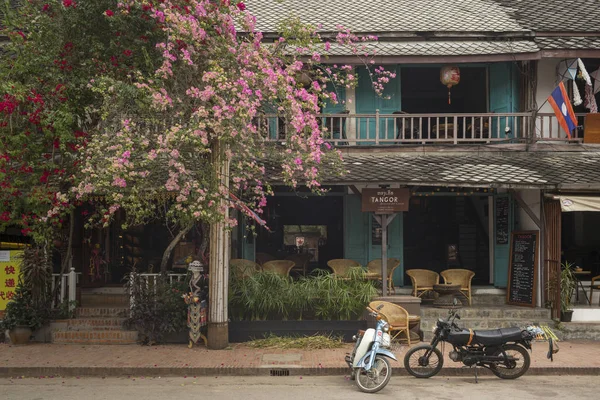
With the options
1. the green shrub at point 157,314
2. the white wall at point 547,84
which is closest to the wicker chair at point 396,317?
the green shrub at point 157,314

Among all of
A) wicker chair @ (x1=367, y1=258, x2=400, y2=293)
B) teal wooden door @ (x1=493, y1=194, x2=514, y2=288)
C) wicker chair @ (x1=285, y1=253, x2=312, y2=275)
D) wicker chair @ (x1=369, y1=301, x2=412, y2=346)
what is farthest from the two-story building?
wicker chair @ (x1=369, y1=301, x2=412, y2=346)

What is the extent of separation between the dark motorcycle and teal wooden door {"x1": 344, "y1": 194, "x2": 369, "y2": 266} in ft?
18.0

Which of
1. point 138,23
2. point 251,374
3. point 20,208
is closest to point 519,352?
point 251,374

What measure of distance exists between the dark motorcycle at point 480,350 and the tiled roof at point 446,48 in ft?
22.8

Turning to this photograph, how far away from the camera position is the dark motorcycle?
33.8 ft

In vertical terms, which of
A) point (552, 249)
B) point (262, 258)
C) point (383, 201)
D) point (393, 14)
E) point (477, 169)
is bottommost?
point (262, 258)

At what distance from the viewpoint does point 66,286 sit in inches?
563

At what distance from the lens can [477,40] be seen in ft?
52.4

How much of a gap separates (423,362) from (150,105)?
5941mm

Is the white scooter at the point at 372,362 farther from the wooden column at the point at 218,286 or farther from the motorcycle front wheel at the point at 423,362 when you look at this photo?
the wooden column at the point at 218,286

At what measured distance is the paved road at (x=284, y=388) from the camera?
9391 mm

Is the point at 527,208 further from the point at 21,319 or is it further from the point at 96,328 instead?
the point at 21,319

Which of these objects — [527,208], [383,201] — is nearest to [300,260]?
[383,201]

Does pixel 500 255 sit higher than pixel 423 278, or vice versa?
pixel 500 255
